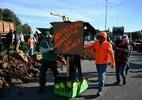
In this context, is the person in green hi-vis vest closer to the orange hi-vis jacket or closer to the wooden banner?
the wooden banner

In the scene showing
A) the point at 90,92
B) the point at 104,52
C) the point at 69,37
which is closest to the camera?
the point at 69,37

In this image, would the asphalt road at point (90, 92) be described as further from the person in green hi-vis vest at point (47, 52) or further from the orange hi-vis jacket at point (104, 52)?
the orange hi-vis jacket at point (104, 52)

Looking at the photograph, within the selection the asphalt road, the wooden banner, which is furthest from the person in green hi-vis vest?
the asphalt road

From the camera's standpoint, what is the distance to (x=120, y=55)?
819cm

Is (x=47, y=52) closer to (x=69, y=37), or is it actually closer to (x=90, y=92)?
(x=69, y=37)

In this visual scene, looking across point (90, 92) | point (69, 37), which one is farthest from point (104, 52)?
point (90, 92)

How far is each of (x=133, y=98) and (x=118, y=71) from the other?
181 cm

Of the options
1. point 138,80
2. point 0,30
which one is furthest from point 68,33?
point 0,30

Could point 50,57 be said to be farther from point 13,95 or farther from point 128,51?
point 128,51

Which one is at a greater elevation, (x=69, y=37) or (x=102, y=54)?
(x=69, y=37)

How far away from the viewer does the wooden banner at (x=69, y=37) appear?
659 centimetres

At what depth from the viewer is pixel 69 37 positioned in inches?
267

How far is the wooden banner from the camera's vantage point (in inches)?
260

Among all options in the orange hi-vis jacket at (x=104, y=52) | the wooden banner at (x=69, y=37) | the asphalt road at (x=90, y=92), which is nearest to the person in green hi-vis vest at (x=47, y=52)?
the wooden banner at (x=69, y=37)
